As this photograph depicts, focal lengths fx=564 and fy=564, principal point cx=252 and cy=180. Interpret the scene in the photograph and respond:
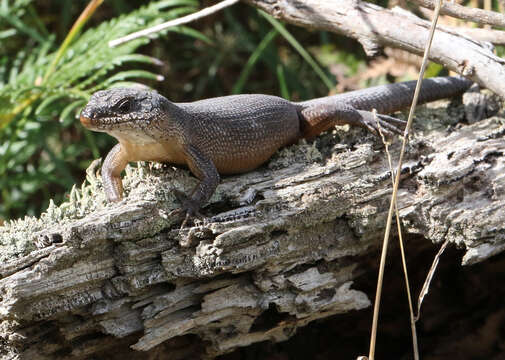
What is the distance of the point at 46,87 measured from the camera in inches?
166

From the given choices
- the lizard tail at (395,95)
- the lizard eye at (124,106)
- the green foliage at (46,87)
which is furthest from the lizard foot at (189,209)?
the green foliage at (46,87)

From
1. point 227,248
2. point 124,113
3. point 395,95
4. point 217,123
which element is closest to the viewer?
point 227,248

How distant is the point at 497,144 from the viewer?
3.42 m

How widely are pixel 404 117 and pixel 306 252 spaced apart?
5.11ft

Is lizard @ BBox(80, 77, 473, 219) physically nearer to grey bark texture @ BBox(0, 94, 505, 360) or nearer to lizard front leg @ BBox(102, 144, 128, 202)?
lizard front leg @ BBox(102, 144, 128, 202)

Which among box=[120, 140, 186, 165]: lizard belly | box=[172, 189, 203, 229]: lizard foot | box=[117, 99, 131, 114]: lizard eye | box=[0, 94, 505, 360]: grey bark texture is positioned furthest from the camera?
box=[120, 140, 186, 165]: lizard belly

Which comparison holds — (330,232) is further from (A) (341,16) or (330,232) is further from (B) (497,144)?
(A) (341,16)

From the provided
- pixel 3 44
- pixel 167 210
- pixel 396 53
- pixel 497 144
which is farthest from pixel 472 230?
pixel 3 44

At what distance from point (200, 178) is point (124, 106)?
1.90ft

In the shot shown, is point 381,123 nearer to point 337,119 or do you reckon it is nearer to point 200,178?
point 337,119

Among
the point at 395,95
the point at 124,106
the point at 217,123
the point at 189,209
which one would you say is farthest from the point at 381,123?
the point at 124,106

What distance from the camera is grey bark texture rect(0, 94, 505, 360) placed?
267cm

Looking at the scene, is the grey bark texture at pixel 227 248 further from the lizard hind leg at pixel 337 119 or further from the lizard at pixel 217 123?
the lizard hind leg at pixel 337 119

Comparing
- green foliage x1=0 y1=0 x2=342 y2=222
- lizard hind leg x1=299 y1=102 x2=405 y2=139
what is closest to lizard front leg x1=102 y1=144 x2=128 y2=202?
green foliage x1=0 y1=0 x2=342 y2=222
